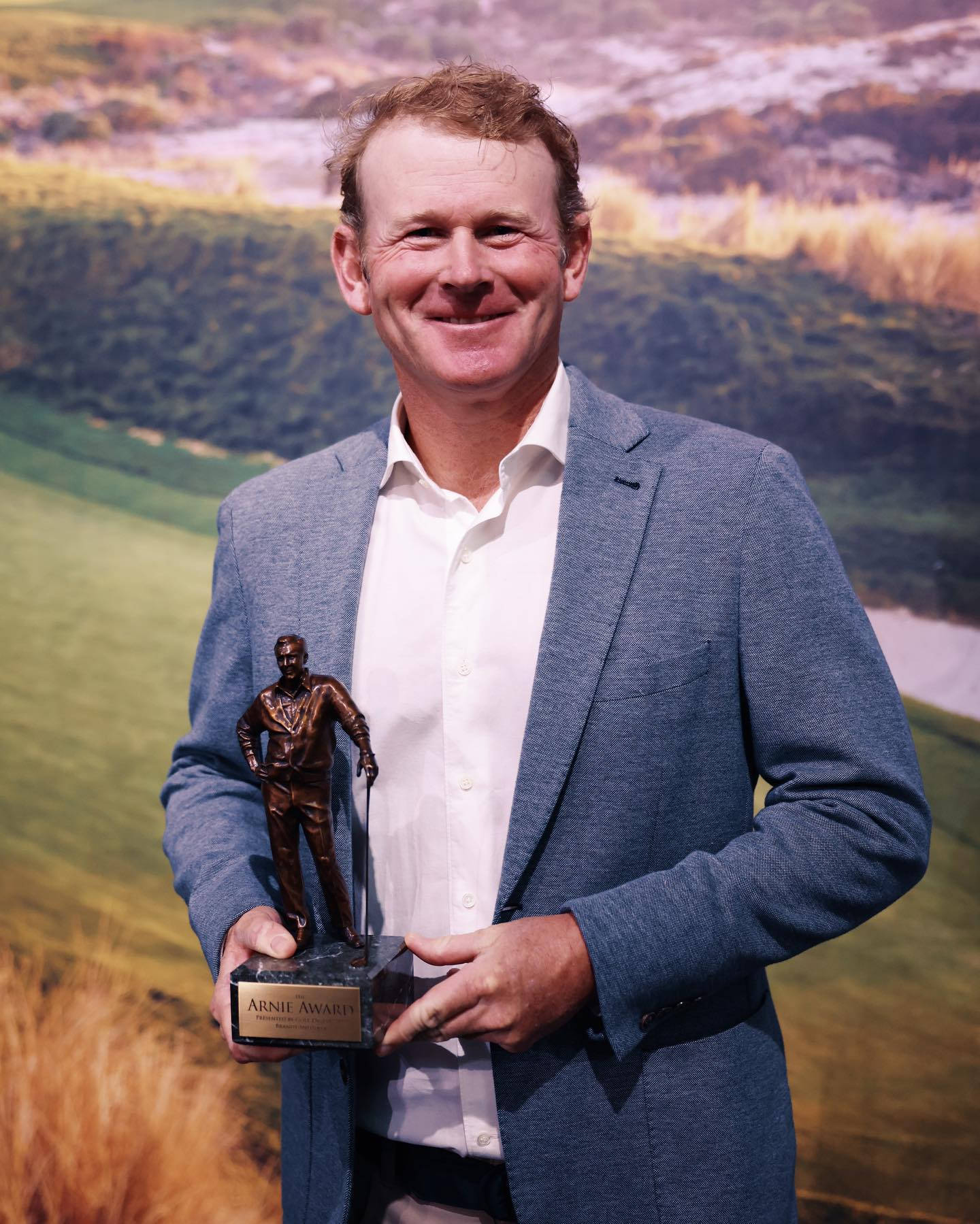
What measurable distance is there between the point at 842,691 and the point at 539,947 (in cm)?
43

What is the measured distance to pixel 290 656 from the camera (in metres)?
1.23

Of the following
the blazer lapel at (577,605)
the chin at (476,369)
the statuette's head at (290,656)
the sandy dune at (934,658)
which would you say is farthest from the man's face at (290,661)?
the sandy dune at (934,658)

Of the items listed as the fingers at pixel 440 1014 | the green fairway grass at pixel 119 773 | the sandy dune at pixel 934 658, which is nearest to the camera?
the fingers at pixel 440 1014

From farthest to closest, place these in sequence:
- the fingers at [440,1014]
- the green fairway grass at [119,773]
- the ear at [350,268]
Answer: the green fairway grass at [119,773]
the ear at [350,268]
the fingers at [440,1014]


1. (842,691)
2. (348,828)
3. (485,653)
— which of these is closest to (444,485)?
(485,653)

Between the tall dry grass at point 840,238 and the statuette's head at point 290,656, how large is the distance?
1784mm

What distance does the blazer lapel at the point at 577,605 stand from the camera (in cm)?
122

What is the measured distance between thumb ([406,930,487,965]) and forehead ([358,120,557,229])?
2.73ft

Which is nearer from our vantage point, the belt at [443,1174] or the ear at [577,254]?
the belt at [443,1174]

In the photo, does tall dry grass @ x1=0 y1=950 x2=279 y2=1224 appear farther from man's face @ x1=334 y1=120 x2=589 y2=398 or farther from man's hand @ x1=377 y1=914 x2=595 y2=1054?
man's face @ x1=334 y1=120 x2=589 y2=398

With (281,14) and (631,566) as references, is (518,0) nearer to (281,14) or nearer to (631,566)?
(281,14)

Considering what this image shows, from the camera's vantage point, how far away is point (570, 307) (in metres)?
2.70

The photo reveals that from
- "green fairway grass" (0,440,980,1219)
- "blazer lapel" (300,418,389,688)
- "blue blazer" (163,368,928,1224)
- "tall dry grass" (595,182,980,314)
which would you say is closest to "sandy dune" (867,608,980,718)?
"green fairway grass" (0,440,980,1219)

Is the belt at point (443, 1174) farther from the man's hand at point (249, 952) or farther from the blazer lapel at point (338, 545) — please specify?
the blazer lapel at point (338, 545)
